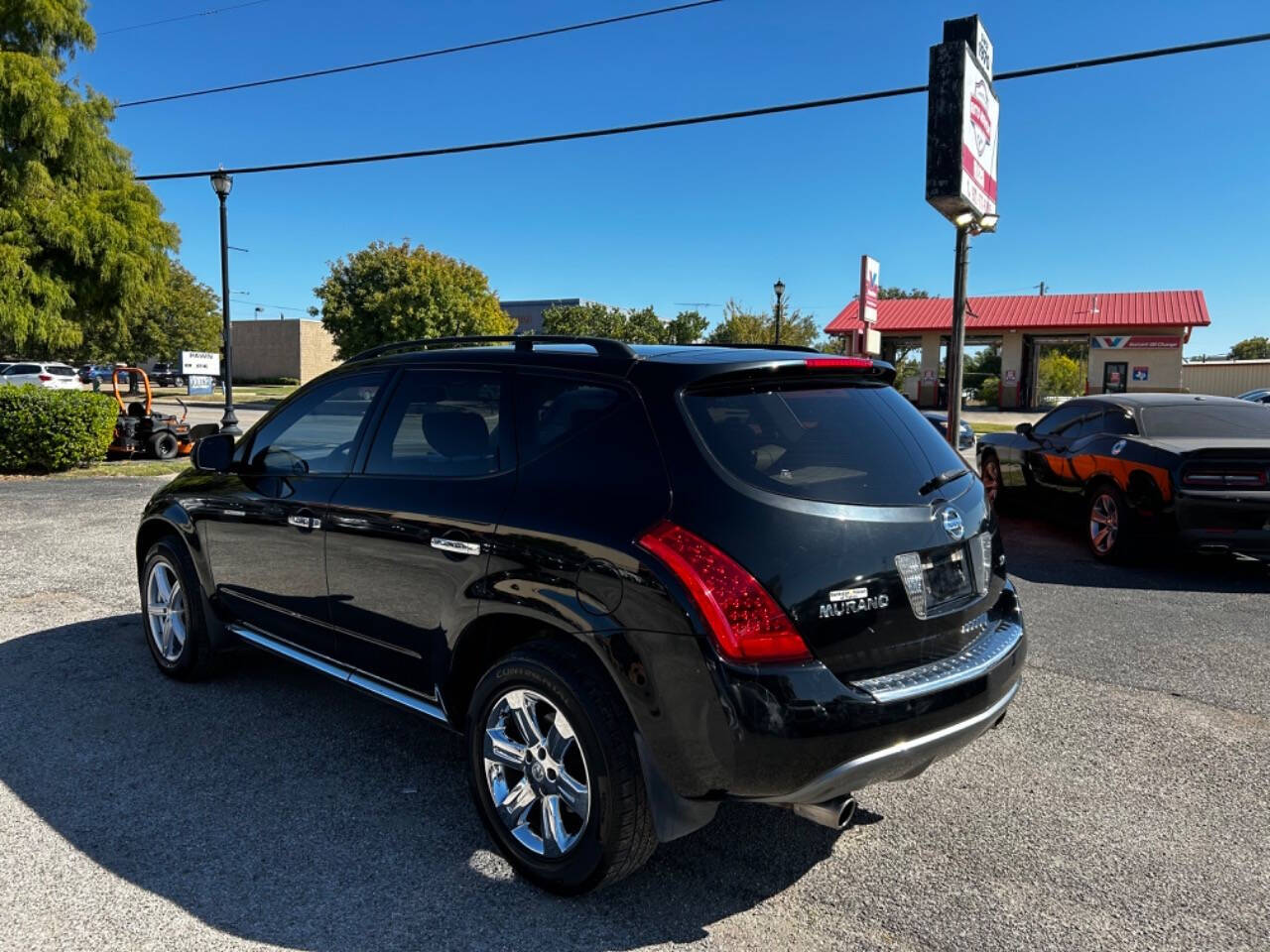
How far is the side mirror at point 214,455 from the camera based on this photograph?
4.43 meters

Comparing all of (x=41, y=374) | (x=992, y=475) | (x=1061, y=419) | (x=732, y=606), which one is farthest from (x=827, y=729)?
(x=41, y=374)

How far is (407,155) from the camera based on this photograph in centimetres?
1566

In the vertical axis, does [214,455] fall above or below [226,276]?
below

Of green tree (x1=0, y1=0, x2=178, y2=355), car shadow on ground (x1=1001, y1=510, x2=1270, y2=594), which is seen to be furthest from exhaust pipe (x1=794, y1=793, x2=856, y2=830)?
green tree (x1=0, y1=0, x2=178, y2=355)

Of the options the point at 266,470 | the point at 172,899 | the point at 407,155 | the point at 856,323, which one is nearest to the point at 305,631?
the point at 266,470

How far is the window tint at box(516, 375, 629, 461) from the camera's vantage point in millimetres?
3012

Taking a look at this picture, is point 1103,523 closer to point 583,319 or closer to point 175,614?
point 175,614

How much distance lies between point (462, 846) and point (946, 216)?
907 cm

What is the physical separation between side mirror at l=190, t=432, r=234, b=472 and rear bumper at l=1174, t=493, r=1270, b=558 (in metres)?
6.91

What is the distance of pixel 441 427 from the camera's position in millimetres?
3498

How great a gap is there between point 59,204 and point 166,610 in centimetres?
1786

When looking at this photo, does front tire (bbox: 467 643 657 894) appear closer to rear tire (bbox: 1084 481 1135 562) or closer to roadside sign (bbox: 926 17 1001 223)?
rear tire (bbox: 1084 481 1135 562)

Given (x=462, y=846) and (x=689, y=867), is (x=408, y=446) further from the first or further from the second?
(x=689, y=867)

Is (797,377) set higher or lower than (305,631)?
higher
